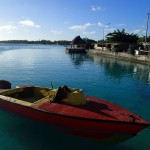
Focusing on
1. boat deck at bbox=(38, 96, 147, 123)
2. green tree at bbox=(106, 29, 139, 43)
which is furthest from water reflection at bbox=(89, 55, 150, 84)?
green tree at bbox=(106, 29, 139, 43)

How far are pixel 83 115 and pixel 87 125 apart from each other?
50 centimetres

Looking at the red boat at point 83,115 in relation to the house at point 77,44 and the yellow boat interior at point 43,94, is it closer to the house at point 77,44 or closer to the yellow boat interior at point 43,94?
the yellow boat interior at point 43,94

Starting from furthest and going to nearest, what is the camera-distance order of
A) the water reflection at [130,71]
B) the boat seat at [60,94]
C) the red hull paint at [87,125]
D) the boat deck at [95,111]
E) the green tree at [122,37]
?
1. the green tree at [122,37]
2. the water reflection at [130,71]
3. the boat seat at [60,94]
4. the boat deck at [95,111]
5. the red hull paint at [87,125]

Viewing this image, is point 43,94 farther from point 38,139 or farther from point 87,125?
point 87,125

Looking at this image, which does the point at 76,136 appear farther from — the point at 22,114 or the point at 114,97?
the point at 114,97

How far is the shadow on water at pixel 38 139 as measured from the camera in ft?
37.7

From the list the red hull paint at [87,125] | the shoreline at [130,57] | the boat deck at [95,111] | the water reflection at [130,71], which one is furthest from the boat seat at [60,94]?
the shoreline at [130,57]

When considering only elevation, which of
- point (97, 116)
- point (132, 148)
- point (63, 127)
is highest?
point (97, 116)

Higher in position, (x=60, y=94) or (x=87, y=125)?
(x=60, y=94)

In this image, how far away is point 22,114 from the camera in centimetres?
1328

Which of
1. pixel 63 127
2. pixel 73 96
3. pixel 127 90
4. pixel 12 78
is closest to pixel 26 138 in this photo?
pixel 63 127

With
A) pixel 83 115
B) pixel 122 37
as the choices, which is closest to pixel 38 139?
pixel 83 115

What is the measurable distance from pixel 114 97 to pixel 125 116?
1006 centimetres

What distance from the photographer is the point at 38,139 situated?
1222 centimetres
